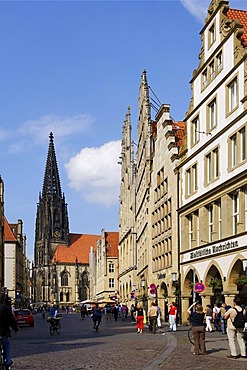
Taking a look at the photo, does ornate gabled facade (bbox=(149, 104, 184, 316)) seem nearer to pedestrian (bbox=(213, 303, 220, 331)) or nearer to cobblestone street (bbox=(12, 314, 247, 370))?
pedestrian (bbox=(213, 303, 220, 331))

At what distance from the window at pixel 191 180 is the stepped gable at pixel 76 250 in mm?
139836

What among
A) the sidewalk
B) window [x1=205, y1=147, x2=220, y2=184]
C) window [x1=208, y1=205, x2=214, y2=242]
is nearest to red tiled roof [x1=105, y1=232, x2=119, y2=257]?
window [x1=208, y1=205, x2=214, y2=242]

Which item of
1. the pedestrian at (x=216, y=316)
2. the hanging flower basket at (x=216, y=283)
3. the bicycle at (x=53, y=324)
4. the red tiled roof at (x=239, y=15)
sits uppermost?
the red tiled roof at (x=239, y=15)

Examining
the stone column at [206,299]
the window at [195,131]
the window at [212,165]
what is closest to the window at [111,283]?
the window at [195,131]

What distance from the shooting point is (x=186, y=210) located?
40875 millimetres

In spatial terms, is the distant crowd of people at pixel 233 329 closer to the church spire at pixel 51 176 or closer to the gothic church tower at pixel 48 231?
the gothic church tower at pixel 48 231

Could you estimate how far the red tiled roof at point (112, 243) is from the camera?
12256 centimetres

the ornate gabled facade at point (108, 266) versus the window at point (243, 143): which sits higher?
the window at point (243, 143)

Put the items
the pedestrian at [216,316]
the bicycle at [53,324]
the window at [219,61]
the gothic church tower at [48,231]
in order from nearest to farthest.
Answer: the pedestrian at [216,316] < the window at [219,61] < the bicycle at [53,324] < the gothic church tower at [48,231]

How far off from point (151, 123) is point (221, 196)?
98.0 ft

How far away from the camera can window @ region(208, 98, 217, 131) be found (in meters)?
35.8

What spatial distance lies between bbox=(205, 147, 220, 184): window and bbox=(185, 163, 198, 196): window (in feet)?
7.80

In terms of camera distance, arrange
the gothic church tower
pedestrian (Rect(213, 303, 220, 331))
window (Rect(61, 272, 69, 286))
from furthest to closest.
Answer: window (Rect(61, 272, 69, 286)), the gothic church tower, pedestrian (Rect(213, 303, 220, 331))

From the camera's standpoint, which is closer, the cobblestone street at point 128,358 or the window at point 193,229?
the cobblestone street at point 128,358
